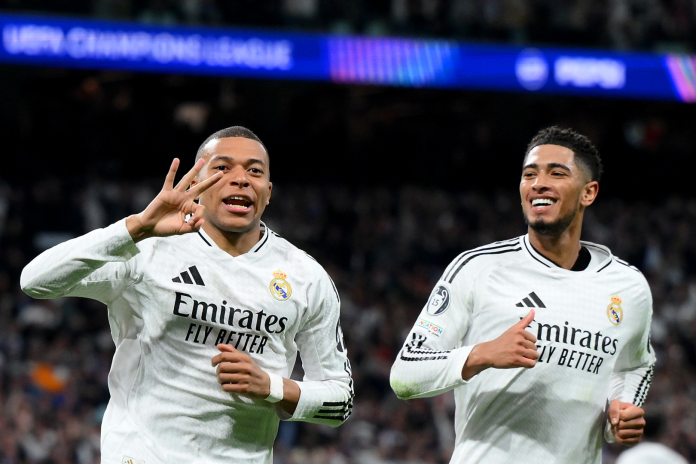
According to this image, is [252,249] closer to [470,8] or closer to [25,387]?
[25,387]

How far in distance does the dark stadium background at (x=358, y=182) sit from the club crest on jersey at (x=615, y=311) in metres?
7.91

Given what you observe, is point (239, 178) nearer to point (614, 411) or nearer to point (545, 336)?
point (545, 336)

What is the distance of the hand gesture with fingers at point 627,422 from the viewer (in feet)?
13.6

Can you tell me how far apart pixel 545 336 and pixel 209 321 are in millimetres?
1435

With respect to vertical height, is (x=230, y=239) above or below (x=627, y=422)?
above

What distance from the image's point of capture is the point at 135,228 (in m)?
3.65

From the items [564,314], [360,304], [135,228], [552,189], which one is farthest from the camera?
[360,304]

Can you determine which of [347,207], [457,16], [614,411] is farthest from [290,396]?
[457,16]

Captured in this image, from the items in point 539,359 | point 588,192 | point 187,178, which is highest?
point 588,192

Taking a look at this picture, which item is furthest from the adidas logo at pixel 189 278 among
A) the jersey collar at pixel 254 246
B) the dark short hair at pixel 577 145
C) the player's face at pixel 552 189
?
the dark short hair at pixel 577 145

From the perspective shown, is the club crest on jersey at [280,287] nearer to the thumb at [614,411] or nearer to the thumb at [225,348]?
the thumb at [225,348]

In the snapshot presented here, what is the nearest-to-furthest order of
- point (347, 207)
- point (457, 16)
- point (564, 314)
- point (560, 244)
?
point (564, 314) < point (560, 244) < point (457, 16) < point (347, 207)

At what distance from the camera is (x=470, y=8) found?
16.3 metres

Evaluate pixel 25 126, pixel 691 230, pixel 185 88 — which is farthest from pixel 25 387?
pixel 691 230
